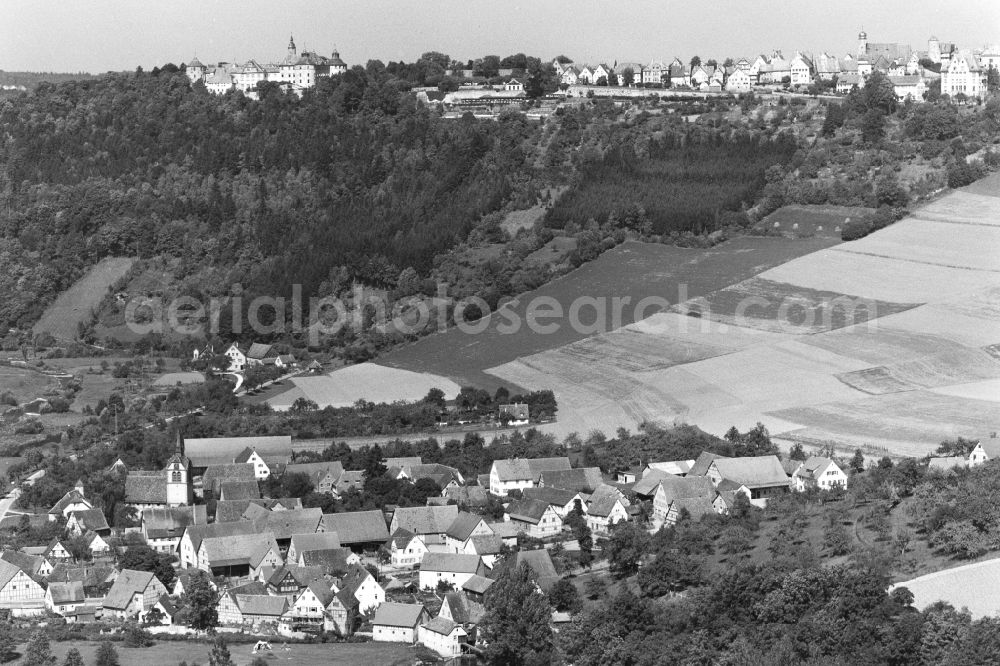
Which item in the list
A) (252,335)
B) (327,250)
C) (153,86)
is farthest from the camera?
(153,86)

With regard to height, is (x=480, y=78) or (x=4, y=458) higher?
(x=480, y=78)

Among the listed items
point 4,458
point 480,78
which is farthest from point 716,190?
point 4,458

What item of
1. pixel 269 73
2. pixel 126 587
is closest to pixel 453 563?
pixel 126 587

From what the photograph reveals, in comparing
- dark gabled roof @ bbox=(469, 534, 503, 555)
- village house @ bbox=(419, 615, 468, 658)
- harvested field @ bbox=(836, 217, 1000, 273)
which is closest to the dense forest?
harvested field @ bbox=(836, 217, 1000, 273)

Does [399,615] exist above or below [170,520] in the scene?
above

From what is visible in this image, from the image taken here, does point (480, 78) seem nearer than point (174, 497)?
No

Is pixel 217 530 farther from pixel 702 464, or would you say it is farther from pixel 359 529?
pixel 702 464

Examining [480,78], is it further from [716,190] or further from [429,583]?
[429,583]
